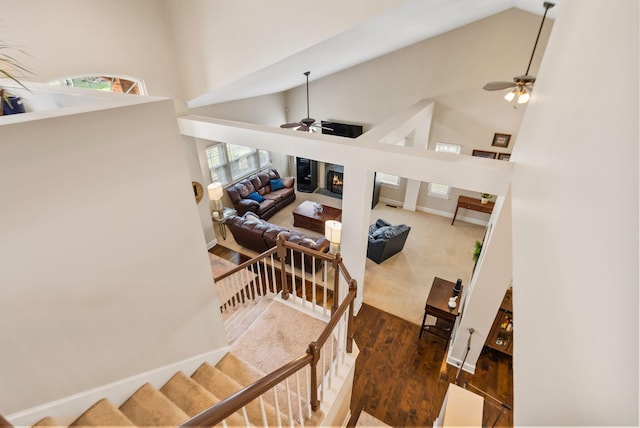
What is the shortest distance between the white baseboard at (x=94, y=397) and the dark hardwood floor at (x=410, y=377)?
216 cm

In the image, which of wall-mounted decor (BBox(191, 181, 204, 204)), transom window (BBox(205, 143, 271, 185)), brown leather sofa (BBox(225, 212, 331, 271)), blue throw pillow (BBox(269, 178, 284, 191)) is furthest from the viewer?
blue throw pillow (BBox(269, 178, 284, 191))

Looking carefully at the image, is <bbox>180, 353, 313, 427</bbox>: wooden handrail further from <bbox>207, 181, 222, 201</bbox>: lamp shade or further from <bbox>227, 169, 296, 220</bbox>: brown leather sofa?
<bbox>227, 169, 296, 220</bbox>: brown leather sofa

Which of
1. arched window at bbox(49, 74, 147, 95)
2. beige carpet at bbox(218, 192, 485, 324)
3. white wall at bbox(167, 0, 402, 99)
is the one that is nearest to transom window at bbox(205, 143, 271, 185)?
beige carpet at bbox(218, 192, 485, 324)

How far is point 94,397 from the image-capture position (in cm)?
196

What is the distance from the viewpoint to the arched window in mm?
4250

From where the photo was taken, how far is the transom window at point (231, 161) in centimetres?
773

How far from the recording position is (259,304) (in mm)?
3896

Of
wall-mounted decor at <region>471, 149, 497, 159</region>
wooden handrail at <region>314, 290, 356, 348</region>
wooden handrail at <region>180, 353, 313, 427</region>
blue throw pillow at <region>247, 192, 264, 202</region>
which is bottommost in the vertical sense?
blue throw pillow at <region>247, 192, 264, 202</region>

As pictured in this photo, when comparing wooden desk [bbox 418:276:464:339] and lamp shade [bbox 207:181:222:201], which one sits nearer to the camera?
wooden desk [bbox 418:276:464:339]

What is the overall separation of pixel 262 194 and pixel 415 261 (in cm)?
454

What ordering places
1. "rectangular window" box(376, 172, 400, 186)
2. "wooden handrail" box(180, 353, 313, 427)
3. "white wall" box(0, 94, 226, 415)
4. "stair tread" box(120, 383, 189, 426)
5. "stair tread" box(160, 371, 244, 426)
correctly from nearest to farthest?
"wooden handrail" box(180, 353, 313, 427) → "white wall" box(0, 94, 226, 415) → "stair tread" box(120, 383, 189, 426) → "stair tread" box(160, 371, 244, 426) → "rectangular window" box(376, 172, 400, 186)

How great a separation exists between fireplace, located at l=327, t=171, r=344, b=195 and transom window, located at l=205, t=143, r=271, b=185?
6.65ft

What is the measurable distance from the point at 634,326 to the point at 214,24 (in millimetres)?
5341

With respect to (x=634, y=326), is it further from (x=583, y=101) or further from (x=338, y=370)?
(x=338, y=370)
